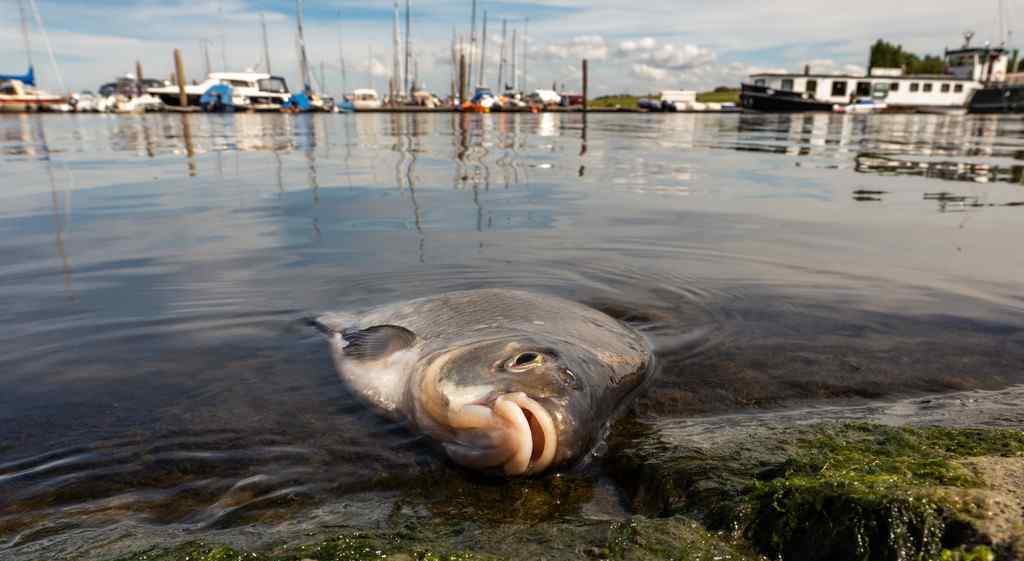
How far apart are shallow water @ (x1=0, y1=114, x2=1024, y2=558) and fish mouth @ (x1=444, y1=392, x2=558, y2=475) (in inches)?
5.9

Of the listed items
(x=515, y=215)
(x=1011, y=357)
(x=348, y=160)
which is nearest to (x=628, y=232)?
(x=515, y=215)

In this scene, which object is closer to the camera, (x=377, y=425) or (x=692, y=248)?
(x=377, y=425)

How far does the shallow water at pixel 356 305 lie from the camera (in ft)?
8.64

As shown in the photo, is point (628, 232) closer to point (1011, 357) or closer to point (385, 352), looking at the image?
point (1011, 357)

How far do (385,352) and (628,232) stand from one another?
16.7ft

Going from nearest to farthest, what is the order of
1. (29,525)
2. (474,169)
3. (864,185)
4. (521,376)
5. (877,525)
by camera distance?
(877,525) → (29,525) → (521,376) → (864,185) → (474,169)

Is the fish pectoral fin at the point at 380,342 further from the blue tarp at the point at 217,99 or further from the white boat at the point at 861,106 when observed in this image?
the white boat at the point at 861,106

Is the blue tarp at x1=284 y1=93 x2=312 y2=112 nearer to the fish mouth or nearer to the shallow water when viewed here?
the shallow water

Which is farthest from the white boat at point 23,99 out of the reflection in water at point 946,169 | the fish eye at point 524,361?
the fish eye at point 524,361

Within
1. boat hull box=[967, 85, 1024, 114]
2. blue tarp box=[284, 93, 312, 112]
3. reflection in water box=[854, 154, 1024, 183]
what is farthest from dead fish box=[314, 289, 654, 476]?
boat hull box=[967, 85, 1024, 114]

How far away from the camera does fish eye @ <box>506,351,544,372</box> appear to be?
2.78 meters

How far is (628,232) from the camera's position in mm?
8141

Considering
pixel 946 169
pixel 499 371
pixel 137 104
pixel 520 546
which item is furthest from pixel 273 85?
pixel 520 546

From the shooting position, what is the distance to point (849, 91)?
2815 inches
